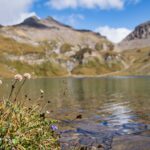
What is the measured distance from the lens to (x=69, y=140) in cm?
2267

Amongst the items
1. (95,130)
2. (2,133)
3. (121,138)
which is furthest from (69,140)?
(2,133)

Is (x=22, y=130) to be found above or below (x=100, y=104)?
above

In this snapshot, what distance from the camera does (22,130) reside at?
44.8 feet

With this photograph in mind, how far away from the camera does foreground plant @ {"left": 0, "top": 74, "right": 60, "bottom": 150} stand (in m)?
12.3

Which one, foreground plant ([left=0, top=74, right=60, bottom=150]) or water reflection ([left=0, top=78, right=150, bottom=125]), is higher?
foreground plant ([left=0, top=74, right=60, bottom=150])

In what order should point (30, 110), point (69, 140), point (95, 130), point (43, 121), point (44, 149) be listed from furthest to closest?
point (95, 130)
point (69, 140)
point (30, 110)
point (43, 121)
point (44, 149)

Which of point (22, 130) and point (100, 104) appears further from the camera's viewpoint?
point (100, 104)

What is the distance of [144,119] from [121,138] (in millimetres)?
10772

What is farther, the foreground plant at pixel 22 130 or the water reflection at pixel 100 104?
the water reflection at pixel 100 104

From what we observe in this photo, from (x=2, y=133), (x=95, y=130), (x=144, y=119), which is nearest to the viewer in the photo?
(x=2, y=133)

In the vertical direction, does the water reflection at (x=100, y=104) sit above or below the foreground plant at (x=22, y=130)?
below

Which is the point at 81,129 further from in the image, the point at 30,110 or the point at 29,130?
the point at 29,130

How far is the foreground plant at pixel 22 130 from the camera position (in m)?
12.3

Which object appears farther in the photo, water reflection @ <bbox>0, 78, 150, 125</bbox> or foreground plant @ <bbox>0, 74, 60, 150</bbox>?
water reflection @ <bbox>0, 78, 150, 125</bbox>
